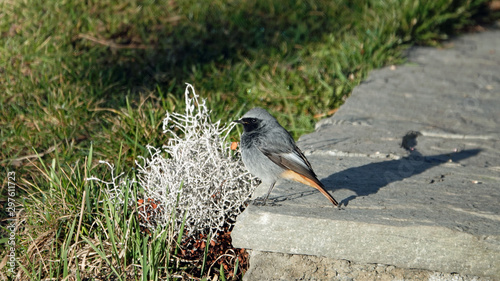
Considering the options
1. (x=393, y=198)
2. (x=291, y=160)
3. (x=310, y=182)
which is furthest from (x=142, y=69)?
(x=393, y=198)

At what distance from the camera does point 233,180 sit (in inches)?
135

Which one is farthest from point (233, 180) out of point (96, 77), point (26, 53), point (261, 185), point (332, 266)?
point (26, 53)

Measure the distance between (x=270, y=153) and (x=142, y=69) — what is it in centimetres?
266

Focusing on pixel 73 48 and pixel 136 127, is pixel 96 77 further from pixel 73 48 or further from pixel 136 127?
pixel 136 127

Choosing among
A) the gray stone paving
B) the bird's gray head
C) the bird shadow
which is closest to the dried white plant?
the bird's gray head

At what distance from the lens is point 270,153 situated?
3234mm

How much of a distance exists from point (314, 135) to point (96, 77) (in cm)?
225

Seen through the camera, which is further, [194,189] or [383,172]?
[383,172]

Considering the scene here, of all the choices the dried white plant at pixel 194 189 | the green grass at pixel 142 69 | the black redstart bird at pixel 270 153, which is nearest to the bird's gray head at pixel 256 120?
the black redstart bird at pixel 270 153

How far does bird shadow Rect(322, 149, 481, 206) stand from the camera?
3.41m

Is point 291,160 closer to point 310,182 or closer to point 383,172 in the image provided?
point 310,182

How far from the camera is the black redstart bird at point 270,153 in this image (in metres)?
3.15

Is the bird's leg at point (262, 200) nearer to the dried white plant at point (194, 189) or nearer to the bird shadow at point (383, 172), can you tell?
the dried white plant at point (194, 189)

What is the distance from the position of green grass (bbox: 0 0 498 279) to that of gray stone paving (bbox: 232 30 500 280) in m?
0.50
